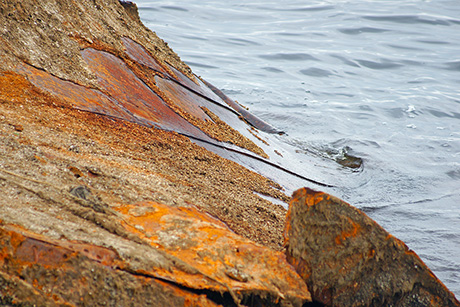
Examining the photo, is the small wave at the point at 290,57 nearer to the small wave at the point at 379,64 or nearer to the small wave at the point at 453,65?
the small wave at the point at 379,64

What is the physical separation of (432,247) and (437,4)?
66.5 feet

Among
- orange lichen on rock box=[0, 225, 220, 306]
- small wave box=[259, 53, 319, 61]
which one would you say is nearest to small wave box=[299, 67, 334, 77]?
A: small wave box=[259, 53, 319, 61]

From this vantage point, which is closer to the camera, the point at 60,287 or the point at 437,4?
the point at 60,287

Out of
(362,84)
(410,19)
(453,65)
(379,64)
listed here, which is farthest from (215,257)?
(410,19)

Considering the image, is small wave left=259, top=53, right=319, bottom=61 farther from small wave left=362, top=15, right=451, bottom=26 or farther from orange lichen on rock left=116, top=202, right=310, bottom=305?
orange lichen on rock left=116, top=202, right=310, bottom=305

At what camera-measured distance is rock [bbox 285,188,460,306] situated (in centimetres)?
186

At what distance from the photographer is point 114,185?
2168 mm

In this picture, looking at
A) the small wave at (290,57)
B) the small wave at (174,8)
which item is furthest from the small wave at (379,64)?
the small wave at (174,8)

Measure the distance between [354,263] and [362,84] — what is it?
10.9m

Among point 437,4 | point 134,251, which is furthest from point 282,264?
point 437,4

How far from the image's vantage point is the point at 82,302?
1443 mm

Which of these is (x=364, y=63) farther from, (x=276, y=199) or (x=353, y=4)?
(x=276, y=199)

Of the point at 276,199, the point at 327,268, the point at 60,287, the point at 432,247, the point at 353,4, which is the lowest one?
the point at 432,247

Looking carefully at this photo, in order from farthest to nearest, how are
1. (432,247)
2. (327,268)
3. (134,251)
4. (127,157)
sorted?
(432,247)
(127,157)
(327,268)
(134,251)
